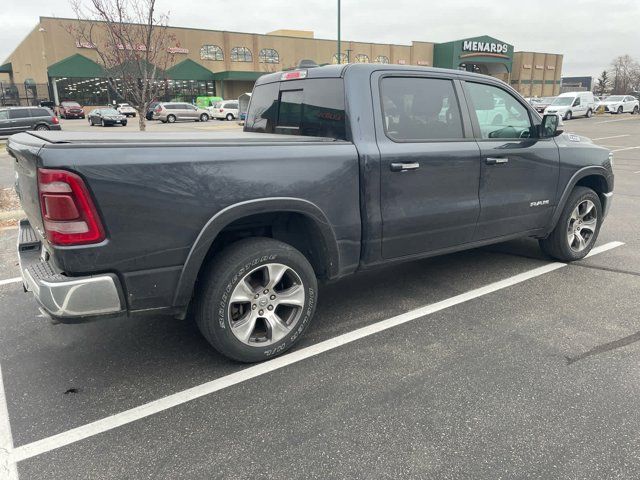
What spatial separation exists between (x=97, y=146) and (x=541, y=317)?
3.30 m

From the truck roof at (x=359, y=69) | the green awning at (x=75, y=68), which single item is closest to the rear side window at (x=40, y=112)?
the truck roof at (x=359, y=69)

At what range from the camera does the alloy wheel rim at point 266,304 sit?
3.09 metres

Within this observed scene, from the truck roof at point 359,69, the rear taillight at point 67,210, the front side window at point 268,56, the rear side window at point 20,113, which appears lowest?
the rear taillight at point 67,210

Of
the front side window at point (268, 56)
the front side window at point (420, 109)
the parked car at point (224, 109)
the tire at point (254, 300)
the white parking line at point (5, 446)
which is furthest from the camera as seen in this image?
the front side window at point (268, 56)

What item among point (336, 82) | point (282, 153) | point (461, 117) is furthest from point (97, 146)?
point (461, 117)

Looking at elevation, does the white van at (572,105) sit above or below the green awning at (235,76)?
below

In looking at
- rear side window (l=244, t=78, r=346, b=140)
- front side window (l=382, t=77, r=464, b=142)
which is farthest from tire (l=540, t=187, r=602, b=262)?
rear side window (l=244, t=78, r=346, b=140)

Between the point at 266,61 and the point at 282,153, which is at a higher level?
the point at 266,61

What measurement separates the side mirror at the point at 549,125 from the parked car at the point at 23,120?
22613 millimetres

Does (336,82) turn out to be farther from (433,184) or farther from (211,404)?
(211,404)

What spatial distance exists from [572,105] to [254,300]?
38.0 m

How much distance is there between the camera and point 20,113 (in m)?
22.2

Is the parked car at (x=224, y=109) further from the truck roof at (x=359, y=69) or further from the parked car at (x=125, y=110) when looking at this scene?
the truck roof at (x=359, y=69)

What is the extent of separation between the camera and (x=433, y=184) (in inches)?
147
